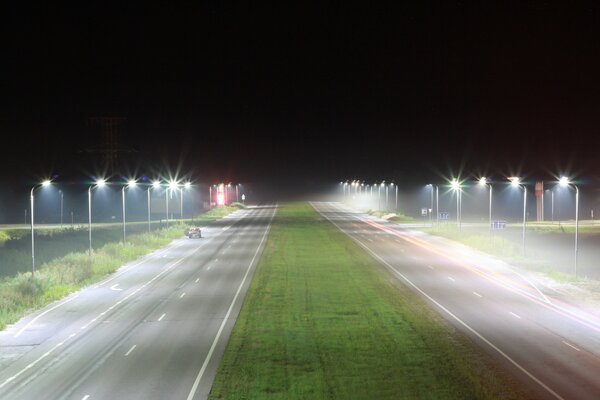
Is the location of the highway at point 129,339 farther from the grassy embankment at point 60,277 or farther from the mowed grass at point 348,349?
the mowed grass at point 348,349

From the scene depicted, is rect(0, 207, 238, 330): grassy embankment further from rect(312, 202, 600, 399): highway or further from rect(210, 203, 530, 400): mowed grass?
rect(312, 202, 600, 399): highway

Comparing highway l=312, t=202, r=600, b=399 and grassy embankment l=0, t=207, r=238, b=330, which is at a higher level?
grassy embankment l=0, t=207, r=238, b=330

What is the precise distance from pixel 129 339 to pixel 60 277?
19.8 metres

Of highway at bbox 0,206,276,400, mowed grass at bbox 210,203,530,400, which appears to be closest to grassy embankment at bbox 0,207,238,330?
highway at bbox 0,206,276,400

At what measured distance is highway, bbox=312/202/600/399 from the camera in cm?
2314

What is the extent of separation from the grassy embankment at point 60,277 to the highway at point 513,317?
23292mm

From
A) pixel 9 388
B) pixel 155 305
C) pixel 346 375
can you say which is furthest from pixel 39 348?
pixel 346 375

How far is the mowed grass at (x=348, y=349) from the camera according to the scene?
21500mm

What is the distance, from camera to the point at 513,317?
3312cm

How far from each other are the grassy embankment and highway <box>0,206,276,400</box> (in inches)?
39.5

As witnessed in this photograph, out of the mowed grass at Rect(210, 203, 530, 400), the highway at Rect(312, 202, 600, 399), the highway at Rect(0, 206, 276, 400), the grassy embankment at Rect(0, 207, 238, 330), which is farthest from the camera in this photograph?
the grassy embankment at Rect(0, 207, 238, 330)

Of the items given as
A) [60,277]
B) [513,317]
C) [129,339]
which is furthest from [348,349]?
[60,277]

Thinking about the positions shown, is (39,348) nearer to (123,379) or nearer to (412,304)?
(123,379)

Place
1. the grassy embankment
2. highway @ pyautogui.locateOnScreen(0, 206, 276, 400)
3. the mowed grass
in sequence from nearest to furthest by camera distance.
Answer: the mowed grass, highway @ pyautogui.locateOnScreen(0, 206, 276, 400), the grassy embankment
